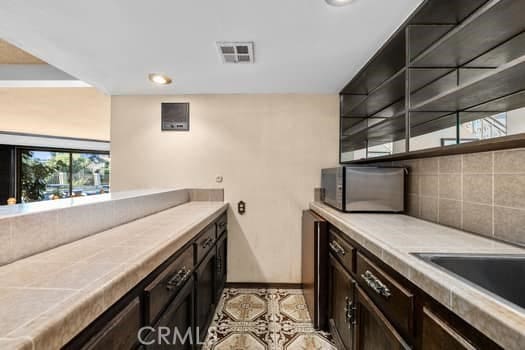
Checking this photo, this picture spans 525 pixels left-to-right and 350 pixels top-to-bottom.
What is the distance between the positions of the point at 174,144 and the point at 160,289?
6.64ft

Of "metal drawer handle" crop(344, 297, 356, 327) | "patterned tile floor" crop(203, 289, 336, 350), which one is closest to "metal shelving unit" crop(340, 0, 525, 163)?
"metal drawer handle" crop(344, 297, 356, 327)

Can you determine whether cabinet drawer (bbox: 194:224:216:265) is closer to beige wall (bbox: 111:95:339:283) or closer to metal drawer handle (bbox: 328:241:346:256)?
beige wall (bbox: 111:95:339:283)

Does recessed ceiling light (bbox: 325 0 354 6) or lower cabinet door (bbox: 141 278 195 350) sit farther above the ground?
recessed ceiling light (bbox: 325 0 354 6)

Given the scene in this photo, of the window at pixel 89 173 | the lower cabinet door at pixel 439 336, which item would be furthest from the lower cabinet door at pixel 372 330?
the window at pixel 89 173

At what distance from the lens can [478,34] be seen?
1.10 metres

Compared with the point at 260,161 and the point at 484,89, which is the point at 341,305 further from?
the point at 260,161

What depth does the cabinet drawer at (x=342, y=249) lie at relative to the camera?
141 centimetres

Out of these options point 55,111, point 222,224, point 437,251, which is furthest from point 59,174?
point 437,251

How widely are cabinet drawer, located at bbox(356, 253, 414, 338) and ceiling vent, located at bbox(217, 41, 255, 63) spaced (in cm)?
150

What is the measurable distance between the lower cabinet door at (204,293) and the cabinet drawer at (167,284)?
24 cm

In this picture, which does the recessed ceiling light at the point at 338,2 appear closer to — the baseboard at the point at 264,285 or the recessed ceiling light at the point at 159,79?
the recessed ceiling light at the point at 159,79

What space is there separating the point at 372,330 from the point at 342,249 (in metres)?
0.49

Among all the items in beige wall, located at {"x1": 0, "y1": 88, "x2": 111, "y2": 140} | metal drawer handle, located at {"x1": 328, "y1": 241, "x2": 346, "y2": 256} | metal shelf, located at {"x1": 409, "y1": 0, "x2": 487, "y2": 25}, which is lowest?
metal drawer handle, located at {"x1": 328, "y1": 241, "x2": 346, "y2": 256}

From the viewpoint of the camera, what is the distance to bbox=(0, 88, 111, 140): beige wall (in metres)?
3.27
